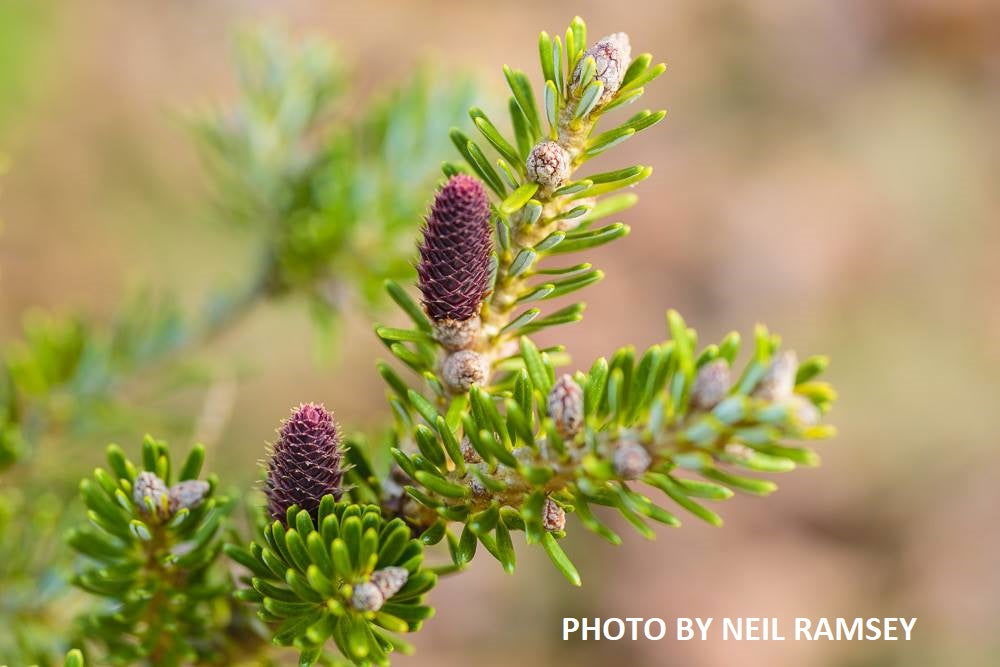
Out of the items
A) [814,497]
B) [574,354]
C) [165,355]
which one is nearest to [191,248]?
[574,354]

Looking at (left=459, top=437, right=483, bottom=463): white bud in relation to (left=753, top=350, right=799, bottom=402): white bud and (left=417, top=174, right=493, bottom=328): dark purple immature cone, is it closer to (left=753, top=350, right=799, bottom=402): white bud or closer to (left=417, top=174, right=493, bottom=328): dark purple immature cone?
(left=417, top=174, right=493, bottom=328): dark purple immature cone

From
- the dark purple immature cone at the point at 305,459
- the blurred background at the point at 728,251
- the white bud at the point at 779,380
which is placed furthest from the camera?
the blurred background at the point at 728,251

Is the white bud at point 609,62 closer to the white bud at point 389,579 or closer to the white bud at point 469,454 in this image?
the white bud at point 469,454

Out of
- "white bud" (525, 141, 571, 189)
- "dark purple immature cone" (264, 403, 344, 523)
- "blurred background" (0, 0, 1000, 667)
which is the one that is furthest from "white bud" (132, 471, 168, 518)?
"blurred background" (0, 0, 1000, 667)

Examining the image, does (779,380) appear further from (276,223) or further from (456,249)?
(276,223)

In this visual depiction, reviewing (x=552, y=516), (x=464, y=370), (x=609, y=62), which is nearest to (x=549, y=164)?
(x=609, y=62)

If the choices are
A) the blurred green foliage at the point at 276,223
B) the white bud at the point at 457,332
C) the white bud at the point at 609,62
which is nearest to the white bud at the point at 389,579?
the white bud at the point at 457,332

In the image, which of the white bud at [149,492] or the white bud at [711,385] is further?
the white bud at [149,492]
